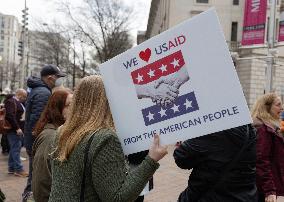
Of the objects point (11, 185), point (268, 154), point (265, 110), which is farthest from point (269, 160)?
point (11, 185)

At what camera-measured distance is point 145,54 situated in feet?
8.41

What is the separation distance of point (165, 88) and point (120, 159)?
43cm

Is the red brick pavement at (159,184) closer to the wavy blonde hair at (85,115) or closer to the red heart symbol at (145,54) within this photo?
the wavy blonde hair at (85,115)

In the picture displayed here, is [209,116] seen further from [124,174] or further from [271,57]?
[271,57]

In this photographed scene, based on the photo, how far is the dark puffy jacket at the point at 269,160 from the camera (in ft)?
13.8

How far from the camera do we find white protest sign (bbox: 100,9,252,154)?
7.82ft

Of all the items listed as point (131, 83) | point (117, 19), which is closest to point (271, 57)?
point (117, 19)

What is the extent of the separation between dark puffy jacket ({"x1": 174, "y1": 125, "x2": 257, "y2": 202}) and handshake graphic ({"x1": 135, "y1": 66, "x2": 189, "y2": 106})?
0.56 m

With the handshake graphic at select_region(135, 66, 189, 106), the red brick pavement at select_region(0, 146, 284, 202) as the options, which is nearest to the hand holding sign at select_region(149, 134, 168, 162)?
the handshake graphic at select_region(135, 66, 189, 106)

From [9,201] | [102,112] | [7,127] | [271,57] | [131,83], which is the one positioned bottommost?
[9,201]

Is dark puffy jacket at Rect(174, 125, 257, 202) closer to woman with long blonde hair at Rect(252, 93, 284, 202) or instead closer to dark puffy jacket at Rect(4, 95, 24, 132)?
woman with long blonde hair at Rect(252, 93, 284, 202)

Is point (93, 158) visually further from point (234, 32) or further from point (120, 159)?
point (234, 32)

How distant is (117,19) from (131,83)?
31.0 m

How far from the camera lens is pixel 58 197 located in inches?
99.4
